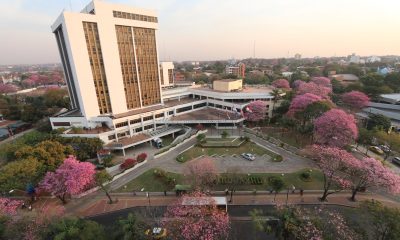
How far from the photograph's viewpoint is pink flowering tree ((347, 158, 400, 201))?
93.2 feet

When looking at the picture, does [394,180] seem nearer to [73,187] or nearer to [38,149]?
[73,187]

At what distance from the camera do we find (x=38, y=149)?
3747 cm

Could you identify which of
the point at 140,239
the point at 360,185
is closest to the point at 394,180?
the point at 360,185

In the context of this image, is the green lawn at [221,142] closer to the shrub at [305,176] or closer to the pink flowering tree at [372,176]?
the shrub at [305,176]

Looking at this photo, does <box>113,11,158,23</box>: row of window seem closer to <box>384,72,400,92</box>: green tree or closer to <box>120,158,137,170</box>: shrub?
<box>120,158,137,170</box>: shrub

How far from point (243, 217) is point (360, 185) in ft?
62.6

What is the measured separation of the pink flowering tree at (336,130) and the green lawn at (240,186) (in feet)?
25.1

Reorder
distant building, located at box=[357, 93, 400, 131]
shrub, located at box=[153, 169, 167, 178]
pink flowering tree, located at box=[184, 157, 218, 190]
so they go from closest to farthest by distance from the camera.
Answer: pink flowering tree, located at box=[184, 157, 218, 190] < shrub, located at box=[153, 169, 167, 178] < distant building, located at box=[357, 93, 400, 131]

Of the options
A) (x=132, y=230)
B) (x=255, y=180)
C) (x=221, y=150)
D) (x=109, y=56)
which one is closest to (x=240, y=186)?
(x=255, y=180)

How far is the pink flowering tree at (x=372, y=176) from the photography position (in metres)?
28.4

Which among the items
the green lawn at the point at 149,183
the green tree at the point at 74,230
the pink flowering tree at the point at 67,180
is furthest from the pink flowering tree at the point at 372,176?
the pink flowering tree at the point at 67,180

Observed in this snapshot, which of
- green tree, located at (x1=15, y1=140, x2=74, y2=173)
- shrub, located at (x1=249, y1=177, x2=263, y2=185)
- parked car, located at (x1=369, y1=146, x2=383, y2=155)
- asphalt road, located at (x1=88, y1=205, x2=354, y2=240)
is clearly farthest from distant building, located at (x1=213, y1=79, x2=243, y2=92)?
green tree, located at (x1=15, y1=140, x2=74, y2=173)

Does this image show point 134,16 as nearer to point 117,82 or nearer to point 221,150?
point 117,82

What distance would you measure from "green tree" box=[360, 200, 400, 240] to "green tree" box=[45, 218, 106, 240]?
30.7 m
